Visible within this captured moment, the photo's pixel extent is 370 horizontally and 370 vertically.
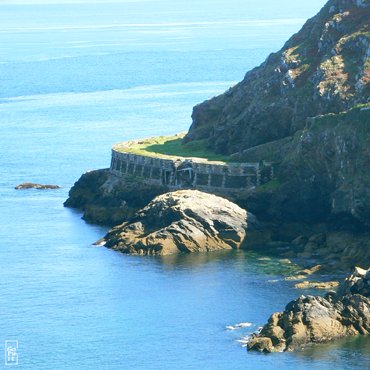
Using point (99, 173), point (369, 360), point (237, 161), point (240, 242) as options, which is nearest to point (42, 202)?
point (99, 173)

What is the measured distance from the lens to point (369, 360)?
10925cm

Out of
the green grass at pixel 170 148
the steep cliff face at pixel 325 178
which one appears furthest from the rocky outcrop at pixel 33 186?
the steep cliff face at pixel 325 178

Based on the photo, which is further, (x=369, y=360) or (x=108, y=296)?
(x=108, y=296)

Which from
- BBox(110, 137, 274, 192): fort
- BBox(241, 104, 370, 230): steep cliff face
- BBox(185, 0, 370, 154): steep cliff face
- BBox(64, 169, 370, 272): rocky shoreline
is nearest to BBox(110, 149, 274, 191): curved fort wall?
BBox(110, 137, 274, 192): fort

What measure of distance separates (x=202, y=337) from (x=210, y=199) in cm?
3588

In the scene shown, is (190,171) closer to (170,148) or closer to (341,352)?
(170,148)

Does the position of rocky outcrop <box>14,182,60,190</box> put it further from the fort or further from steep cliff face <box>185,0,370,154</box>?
steep cliff face <box>185,0,370,154</box>

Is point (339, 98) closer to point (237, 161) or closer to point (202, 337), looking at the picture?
point (237, 161)

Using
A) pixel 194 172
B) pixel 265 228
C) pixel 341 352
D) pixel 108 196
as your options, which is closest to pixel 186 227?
pixel 265 228

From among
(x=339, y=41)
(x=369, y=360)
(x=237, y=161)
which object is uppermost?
(x=339, y=41)

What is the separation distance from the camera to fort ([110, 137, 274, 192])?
158125 millimetres

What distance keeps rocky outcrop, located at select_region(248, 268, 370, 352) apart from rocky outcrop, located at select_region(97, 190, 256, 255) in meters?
31.1

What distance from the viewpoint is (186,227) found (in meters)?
147

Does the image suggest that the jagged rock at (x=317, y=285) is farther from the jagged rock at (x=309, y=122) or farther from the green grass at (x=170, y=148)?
the green grass at (x=170, y=148)
